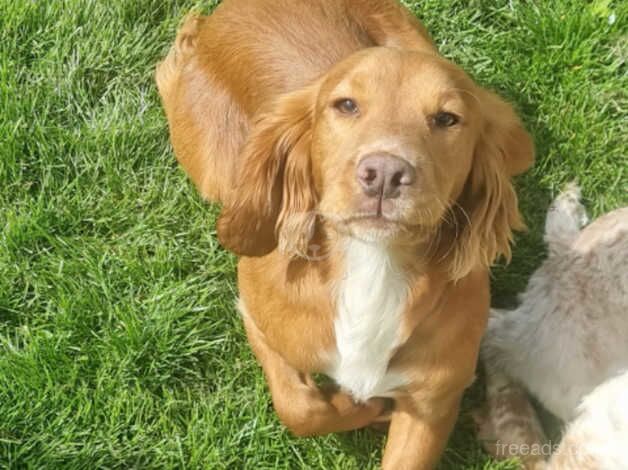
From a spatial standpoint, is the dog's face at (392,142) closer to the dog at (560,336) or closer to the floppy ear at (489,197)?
the floppy ear at (489,197)

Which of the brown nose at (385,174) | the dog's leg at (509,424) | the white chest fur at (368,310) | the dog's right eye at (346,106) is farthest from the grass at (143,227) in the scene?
the brown nose at (385,174)

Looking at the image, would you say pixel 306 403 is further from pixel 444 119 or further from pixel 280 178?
pixel 444 119

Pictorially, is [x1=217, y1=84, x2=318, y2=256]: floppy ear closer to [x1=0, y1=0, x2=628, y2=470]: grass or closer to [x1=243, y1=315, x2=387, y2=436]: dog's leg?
[x1=243, y1=315, x2=387, y2=436]: dog's leg

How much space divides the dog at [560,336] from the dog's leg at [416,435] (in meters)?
0.40

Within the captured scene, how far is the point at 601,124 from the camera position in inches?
181

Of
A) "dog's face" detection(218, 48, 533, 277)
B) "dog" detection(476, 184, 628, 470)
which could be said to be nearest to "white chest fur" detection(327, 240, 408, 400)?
"dog's face" detection(218, 48, 533, 277)

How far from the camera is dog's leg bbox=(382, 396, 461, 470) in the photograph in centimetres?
361

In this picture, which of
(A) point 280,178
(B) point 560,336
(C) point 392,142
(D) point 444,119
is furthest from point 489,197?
(B) point 560,336

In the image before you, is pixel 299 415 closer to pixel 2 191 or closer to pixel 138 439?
pixel 138 439

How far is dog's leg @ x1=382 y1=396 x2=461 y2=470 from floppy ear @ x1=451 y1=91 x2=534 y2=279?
0.72 meters

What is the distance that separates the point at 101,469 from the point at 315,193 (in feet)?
5.28

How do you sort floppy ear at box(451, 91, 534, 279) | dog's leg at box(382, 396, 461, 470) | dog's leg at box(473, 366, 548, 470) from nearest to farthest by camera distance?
floppy ear at box(451, 91, 534, 279) < dog's leg at box(382, 396, 461, 470) < dog's leg at box(473, 366, 548, 470)

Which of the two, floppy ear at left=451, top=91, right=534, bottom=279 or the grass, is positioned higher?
floppy ear at left=451, top=91, right=534, bottom=279

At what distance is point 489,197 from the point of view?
306 centimetres
